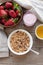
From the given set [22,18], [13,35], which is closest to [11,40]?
[13,35]

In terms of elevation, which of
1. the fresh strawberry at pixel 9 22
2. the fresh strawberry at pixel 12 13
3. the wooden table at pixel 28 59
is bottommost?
the wooden table at pixel 28 59

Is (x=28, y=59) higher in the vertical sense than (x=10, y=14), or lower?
lower

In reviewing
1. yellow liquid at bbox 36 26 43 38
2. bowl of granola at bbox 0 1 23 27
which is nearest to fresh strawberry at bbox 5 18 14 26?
bowl of granola at bbox 0 1 23 27

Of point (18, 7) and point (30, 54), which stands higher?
point (18, 7)

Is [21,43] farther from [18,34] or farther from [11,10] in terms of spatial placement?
[11,10]

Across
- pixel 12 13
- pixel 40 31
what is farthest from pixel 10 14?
pixel 40 31

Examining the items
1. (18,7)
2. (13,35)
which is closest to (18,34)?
(13,35)

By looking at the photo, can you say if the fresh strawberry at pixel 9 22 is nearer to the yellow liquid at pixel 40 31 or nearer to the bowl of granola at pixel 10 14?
the bowl of granola at pixel 10 14

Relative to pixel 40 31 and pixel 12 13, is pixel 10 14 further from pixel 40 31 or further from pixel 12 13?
pixel 40 31

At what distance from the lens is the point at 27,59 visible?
85cm

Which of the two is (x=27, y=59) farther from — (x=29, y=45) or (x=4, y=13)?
(x=4, y=13)

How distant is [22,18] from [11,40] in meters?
0.13

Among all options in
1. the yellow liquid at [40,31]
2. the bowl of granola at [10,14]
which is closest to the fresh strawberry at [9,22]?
the bowl of granola at [10,14]

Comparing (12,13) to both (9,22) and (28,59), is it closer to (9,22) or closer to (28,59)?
(9,22)
